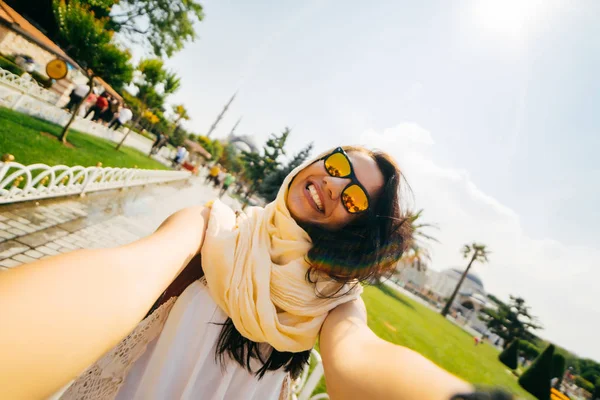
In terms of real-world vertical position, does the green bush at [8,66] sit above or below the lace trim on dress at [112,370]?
above

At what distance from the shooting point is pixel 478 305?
169ft

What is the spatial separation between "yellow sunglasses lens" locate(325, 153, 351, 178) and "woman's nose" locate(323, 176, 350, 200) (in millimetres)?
42

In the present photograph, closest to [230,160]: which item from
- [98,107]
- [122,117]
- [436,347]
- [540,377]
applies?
[122,117]

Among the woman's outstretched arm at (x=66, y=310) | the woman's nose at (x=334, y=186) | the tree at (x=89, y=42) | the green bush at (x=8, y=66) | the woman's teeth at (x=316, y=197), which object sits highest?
the tree at (x=89, y=42)

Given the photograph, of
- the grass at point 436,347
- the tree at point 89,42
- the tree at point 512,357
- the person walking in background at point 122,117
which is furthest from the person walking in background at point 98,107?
the tree at point 512,357

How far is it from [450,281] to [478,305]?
14868 millimetres

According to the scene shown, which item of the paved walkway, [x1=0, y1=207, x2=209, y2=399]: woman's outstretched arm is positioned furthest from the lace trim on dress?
the paved walkway

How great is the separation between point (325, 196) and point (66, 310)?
1105 millimetres

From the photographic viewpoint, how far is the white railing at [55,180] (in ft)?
13.1

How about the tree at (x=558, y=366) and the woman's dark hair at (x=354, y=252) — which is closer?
the woman's dark hair at (x=354, y=252)

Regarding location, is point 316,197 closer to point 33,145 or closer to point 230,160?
point 33,145

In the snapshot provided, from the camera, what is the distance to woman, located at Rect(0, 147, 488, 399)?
1213 mm

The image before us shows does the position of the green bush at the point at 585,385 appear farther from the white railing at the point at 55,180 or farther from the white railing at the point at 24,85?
the white railing at the point at 24,85

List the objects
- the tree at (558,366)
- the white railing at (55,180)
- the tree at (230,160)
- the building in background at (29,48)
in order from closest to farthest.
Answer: the white railing at (55,180) < the building in background at (29,48) < the tree at (558,366) < the tree at (230,160)
